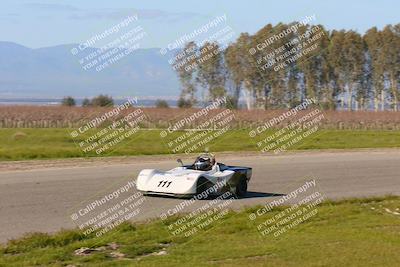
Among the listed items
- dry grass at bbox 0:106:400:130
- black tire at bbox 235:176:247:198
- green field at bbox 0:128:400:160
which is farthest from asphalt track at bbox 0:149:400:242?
dry grass at bbox 0:106:400:130

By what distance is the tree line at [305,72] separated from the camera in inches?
2781

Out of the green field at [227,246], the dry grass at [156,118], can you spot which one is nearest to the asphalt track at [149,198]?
the green field at [227,246]

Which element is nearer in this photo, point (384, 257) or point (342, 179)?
point (384, 257)

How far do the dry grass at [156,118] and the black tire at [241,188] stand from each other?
1002 inches

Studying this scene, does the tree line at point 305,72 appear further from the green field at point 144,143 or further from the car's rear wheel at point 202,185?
the car's rear wheel at point 202,185

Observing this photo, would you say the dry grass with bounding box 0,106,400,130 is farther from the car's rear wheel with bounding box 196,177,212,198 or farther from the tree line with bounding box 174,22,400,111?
the car's rear wheel with bounding box 196,177,212,198

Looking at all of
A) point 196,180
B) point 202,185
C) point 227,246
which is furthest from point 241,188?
point 227,246

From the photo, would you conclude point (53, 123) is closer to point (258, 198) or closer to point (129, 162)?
point (129, 162)

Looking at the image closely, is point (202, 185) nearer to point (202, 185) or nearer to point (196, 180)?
point (202, 185)

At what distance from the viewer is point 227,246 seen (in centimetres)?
1055

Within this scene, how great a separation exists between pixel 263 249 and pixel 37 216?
462 cm

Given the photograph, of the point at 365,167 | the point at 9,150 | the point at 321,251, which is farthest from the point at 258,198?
the point at 9,150

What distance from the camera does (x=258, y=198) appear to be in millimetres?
16906

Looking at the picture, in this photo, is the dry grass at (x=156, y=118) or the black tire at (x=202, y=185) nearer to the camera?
the black tire at (x=202, y=185)
